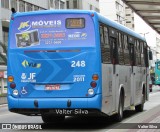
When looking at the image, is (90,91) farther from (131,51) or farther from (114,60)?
(131,51)

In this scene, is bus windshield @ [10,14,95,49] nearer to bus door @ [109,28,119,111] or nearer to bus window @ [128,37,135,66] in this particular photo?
bus door @ [109,28,119,111]

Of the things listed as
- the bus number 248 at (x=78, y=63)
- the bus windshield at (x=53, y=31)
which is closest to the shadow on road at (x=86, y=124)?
the bus number 248 at (x=78, y=63)

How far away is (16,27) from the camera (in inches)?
510

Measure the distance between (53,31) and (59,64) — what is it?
90cm

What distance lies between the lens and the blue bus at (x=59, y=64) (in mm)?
12367

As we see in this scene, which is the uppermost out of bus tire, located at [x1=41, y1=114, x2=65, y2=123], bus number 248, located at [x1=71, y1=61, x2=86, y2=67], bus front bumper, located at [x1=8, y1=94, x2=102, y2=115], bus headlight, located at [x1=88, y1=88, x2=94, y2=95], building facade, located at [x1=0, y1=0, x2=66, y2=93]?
building facade, located at [x1=0, y1=0, x2=66, y2=93]

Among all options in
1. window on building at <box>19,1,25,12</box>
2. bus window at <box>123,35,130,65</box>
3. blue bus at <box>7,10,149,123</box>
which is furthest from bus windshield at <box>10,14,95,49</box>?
window on building at <box>19,1,25,12</box>

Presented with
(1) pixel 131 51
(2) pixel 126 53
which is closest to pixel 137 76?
(1) pixel 131 51

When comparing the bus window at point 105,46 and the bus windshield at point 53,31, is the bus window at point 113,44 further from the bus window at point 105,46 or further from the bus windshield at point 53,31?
the bus windshield at point 53,31

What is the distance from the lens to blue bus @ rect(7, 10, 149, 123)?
40.6 ft

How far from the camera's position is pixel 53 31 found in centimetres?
1277

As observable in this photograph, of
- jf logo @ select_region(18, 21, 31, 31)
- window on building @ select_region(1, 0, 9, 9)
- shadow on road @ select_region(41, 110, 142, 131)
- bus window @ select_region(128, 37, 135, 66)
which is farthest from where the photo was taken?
window on building @ select_region(1, 0, 9, 9)

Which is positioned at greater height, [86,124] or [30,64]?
[30,64]

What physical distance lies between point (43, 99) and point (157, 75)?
44.7 m
